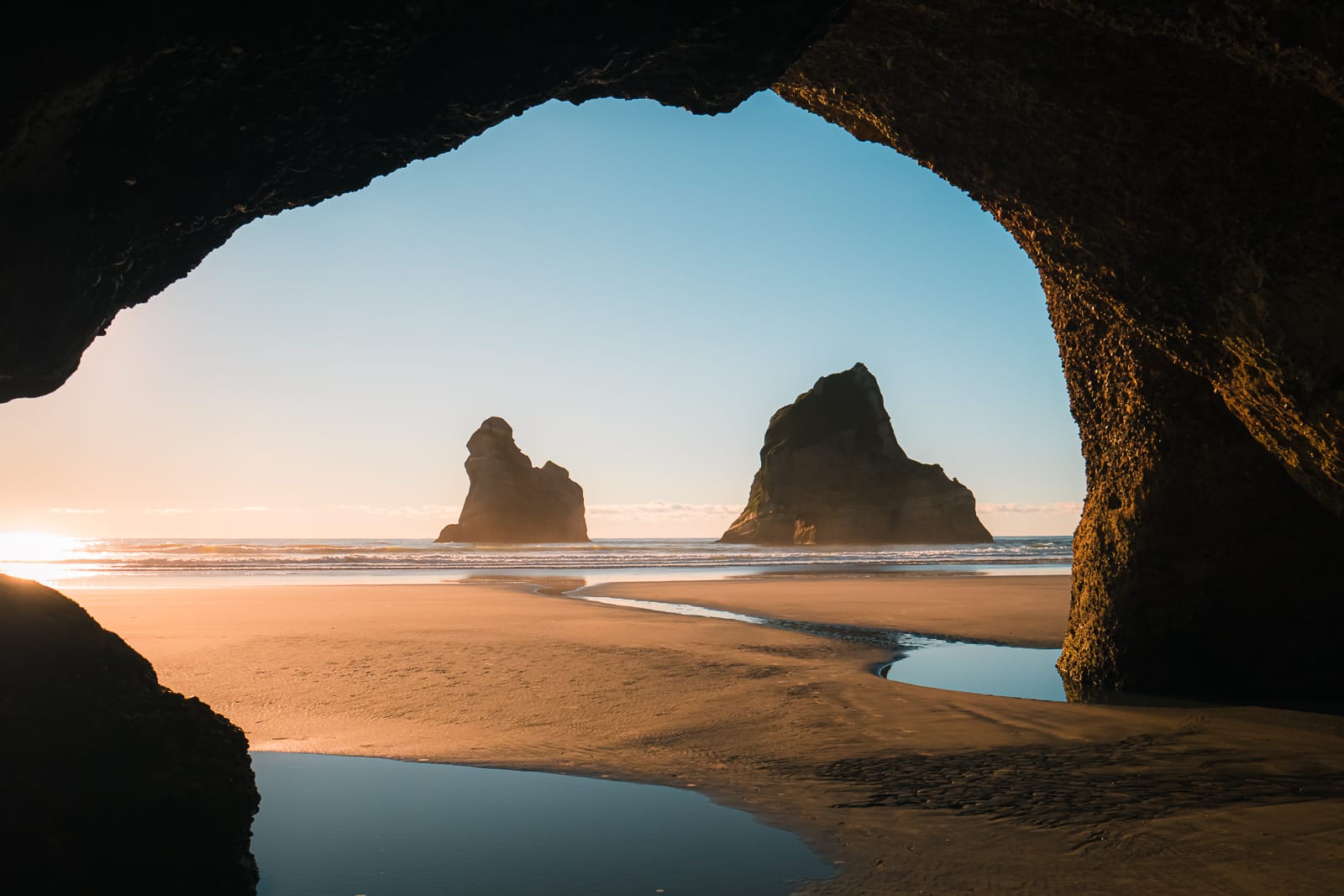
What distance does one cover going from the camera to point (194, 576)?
20.3 metres

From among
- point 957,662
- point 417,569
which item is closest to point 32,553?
point 417,569

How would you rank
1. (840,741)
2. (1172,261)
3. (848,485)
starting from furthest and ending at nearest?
(848,485) < (840,741) < (1172,261)

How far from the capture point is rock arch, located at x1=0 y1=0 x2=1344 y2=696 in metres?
2.62

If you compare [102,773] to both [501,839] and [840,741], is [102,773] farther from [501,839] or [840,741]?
[840,741]

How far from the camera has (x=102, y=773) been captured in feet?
8.48

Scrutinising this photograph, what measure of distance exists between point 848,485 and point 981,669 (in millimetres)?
58959

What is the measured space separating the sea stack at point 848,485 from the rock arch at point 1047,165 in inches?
2231

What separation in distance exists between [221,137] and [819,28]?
92.1 inches

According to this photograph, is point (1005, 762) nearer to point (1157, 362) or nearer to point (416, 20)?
point (1157, 362)

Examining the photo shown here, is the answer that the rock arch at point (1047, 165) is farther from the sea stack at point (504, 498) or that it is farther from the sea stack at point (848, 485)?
the sea stack at point (504, 498)

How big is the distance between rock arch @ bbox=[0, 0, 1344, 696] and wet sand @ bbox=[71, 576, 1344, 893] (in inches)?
50.5

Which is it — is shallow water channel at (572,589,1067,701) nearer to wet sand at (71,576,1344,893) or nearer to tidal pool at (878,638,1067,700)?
tidal pool at (878,638,1067,700)

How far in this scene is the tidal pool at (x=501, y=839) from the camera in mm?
2871

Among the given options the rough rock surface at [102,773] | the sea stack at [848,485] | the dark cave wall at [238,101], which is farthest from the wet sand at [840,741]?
the sea stack at [848,485]
